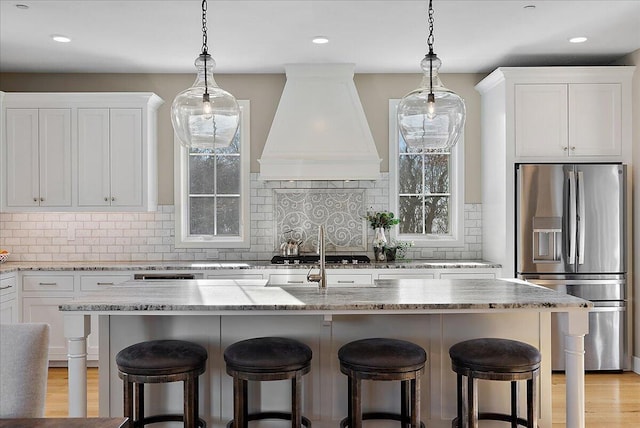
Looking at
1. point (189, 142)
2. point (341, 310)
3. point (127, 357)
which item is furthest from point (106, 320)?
point (341, 310)

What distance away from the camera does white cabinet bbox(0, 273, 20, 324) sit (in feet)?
15.1

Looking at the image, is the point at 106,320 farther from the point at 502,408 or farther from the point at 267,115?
the point at 267,115

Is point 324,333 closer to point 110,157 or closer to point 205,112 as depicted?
point 205,112

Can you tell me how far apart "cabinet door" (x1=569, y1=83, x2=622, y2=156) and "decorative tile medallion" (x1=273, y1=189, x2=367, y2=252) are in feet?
6.63

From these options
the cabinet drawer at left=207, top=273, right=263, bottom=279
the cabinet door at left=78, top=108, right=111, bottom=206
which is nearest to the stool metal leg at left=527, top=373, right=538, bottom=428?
the cabinet drawer at left=207, top=273, right=263, bottom=279

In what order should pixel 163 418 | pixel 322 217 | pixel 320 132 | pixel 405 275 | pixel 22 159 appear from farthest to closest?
pixel 322 217, pixel 22 159, pixel 320 132, pixel 405 275, pixel 163 418

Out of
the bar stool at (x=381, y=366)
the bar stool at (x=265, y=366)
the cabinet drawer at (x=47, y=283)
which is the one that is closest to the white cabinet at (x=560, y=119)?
the bar stool at (x=381, y=366)

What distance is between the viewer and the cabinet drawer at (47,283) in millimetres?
4883

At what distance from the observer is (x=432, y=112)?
2762 millimetres

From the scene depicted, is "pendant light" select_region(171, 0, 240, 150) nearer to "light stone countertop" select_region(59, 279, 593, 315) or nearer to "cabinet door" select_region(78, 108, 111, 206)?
"light stone countertop" select_region(59, 279, 593, 315)

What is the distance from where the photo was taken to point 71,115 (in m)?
5.15

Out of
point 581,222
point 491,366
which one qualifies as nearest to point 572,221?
point 581,222

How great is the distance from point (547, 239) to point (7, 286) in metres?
4.60

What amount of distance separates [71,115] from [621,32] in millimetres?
4787
